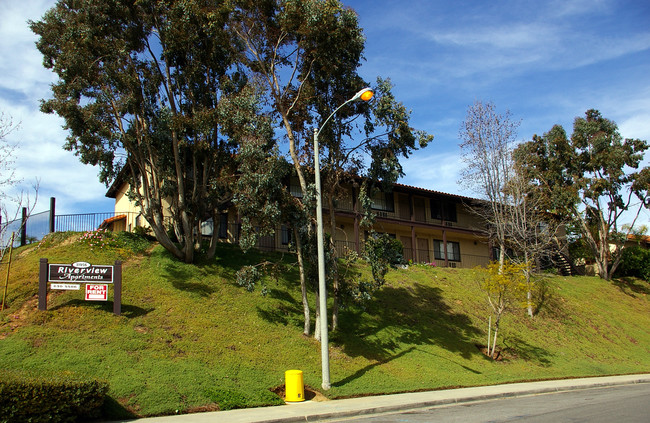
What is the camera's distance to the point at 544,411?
35.9 ft

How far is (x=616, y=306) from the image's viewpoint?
2978 centimetres

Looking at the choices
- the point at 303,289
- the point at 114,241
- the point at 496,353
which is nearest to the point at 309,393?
the point at 303,289

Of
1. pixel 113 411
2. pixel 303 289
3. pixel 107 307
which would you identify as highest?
pixel 303 289

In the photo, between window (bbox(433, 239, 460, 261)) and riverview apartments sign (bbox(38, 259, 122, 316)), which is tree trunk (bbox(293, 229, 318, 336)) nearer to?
riverview apartments sign (bbox(38, 259, 122, 316))

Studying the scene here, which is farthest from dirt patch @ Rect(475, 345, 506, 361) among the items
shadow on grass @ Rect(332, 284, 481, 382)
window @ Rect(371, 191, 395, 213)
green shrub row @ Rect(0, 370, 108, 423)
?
green shrub row @ Rect(0, 370, 108, 423)

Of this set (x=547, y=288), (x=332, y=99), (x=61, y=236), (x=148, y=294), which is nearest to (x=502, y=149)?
(x=547, y=288)

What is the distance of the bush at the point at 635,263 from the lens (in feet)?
113

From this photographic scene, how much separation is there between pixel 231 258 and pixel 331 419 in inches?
471

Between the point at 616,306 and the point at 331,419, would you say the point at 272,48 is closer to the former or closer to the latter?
the point at 331,419

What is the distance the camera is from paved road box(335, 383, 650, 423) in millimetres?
9805

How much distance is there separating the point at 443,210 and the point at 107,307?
82.5 feet

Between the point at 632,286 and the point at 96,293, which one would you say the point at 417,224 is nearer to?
the point at 632,286

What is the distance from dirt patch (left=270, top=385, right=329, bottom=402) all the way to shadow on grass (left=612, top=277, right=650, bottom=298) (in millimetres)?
28026

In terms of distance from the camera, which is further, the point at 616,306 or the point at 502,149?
the point at 616,306
